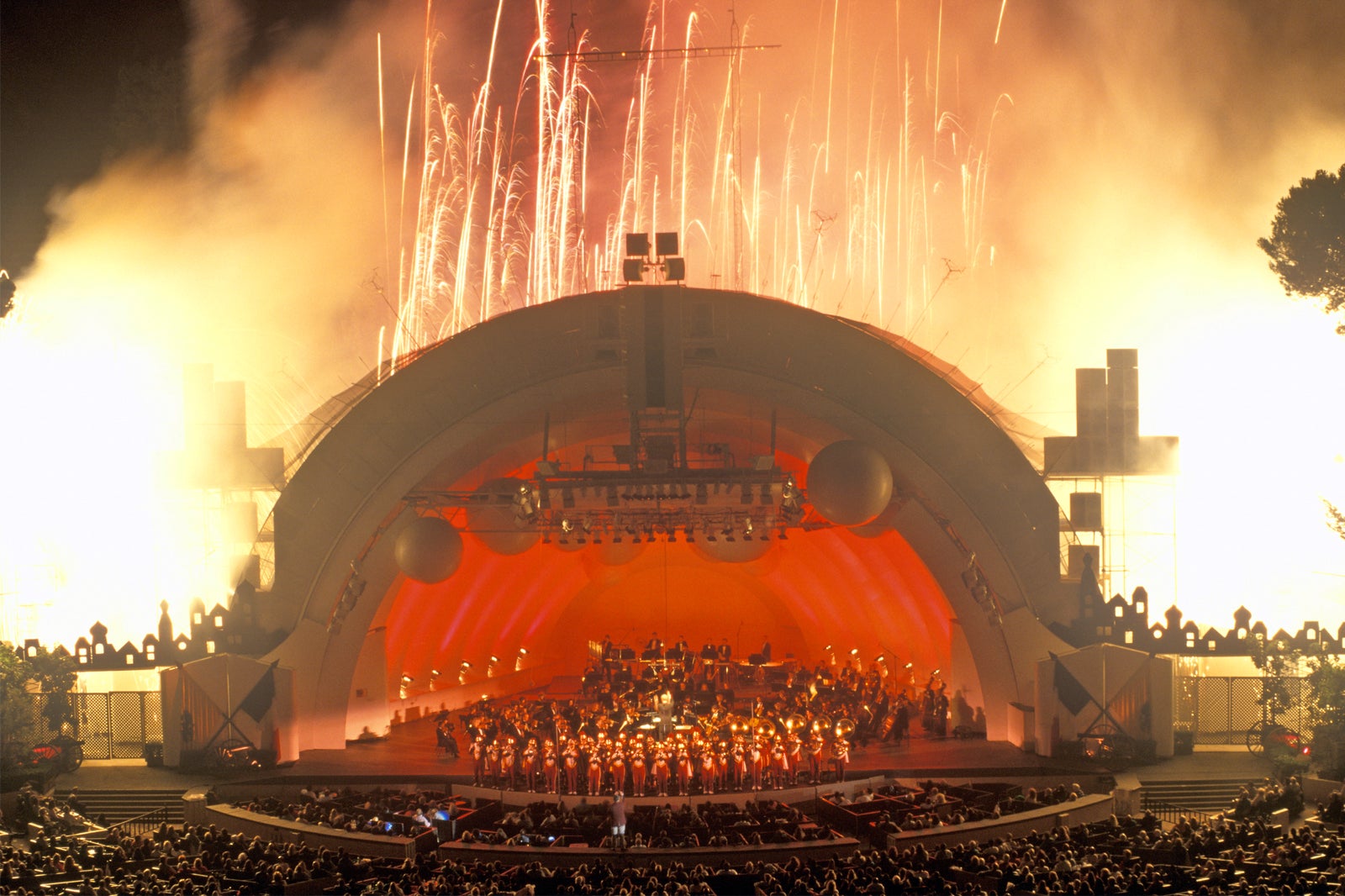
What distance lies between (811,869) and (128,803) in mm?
13907

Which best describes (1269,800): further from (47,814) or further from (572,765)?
(47,814)

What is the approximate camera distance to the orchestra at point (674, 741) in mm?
23234

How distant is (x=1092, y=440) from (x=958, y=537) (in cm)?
341

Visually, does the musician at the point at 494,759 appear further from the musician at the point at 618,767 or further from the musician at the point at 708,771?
the musician at the point at 708,771

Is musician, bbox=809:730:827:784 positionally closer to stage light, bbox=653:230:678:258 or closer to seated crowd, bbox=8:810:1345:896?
seated crowd, bbox=8:810:1345:896

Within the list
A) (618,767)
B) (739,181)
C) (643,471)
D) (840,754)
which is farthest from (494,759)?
(739,181)

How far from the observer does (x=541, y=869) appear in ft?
54.9

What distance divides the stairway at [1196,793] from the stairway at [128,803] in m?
17.1

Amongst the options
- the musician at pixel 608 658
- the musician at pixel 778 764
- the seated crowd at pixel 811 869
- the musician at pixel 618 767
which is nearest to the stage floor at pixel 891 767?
the musician at pixel 778 764

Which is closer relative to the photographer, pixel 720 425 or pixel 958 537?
pixel 958 537

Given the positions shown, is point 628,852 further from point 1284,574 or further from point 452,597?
point 1284,574

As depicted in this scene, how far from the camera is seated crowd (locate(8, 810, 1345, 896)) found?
15047 mm

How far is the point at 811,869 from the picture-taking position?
16.3 m

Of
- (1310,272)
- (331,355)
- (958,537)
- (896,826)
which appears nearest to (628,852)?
(896,826)
